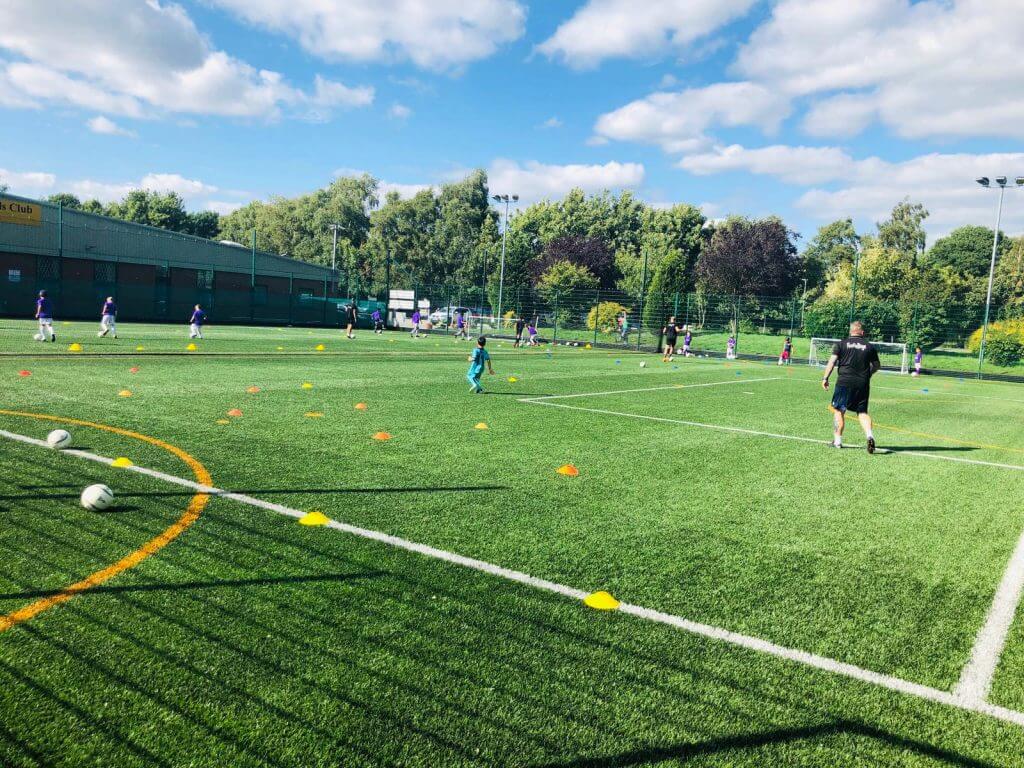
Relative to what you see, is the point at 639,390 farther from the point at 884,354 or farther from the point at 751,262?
the point at 751,262

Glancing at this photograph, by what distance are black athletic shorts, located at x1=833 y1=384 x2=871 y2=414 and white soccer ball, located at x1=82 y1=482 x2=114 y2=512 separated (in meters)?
9.41

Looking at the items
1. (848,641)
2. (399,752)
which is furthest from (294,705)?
(848,641)

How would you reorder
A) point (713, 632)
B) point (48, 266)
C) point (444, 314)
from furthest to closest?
point (444, 314) < point (48, 266) < point (713, 632)

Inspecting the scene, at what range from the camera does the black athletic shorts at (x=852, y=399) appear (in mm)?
10160

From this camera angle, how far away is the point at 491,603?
4066 millimetres

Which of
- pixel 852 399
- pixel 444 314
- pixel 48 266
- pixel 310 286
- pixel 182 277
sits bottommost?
pixel 852 399

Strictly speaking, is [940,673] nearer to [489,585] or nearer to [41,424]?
[489,585]

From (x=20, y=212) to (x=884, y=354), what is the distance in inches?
2095

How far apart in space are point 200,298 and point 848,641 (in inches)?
1821

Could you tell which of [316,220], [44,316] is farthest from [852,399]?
[316,220]

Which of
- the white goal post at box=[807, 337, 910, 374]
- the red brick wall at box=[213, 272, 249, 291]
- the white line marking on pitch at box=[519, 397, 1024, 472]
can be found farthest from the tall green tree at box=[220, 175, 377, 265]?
the white line marking on pitch at box=[519, 397, 1024, 472]

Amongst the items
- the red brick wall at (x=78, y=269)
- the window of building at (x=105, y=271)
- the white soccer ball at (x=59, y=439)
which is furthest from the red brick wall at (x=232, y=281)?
the white soccer ball at (x=59, y=439)

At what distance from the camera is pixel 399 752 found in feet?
8.87

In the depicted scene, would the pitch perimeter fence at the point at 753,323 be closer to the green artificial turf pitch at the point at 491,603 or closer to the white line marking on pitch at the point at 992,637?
the green artificial turf pitch at the point at 491,603
